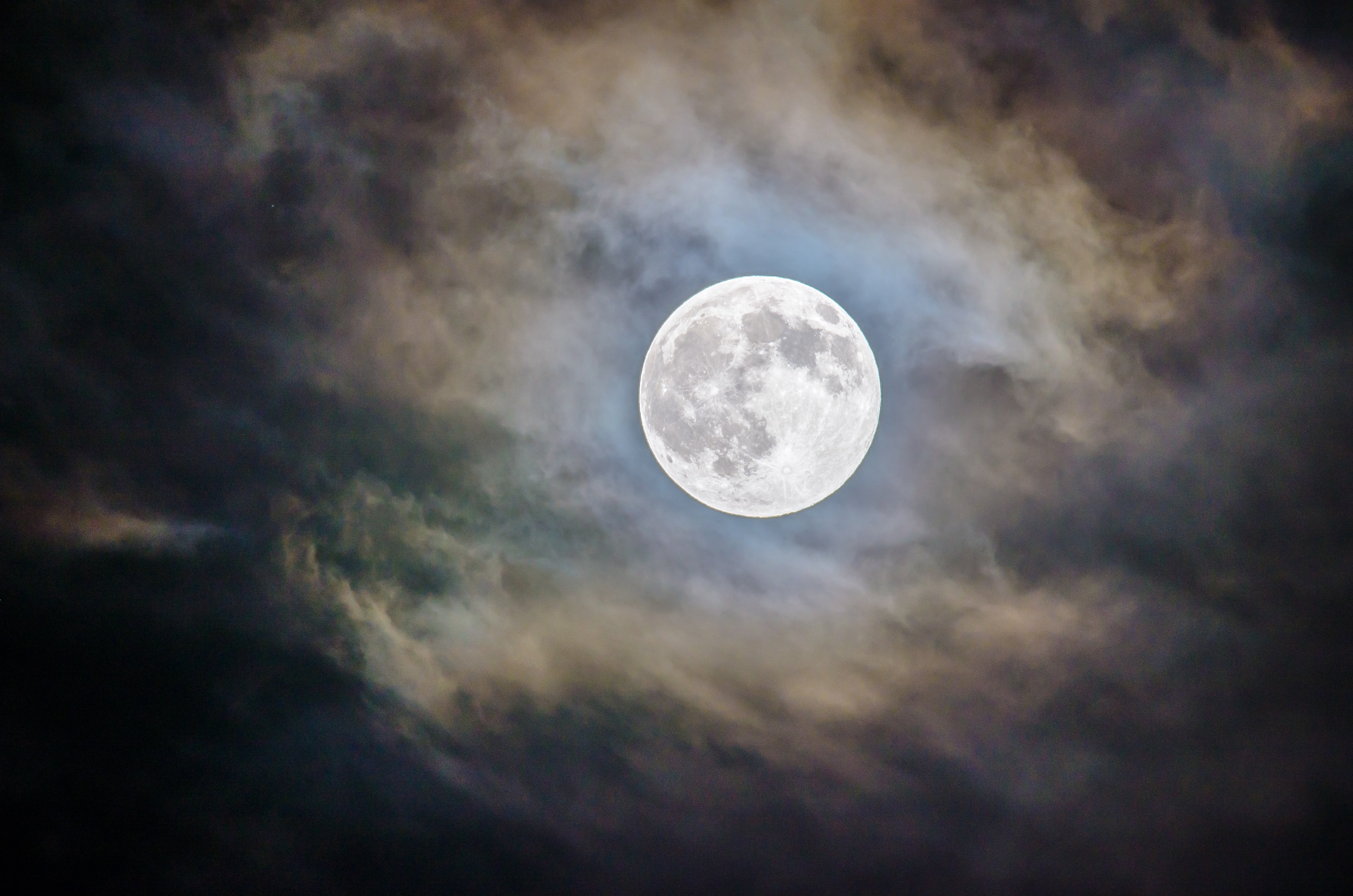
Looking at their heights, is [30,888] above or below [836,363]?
below

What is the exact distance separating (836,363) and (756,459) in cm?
261

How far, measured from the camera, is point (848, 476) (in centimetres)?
1494

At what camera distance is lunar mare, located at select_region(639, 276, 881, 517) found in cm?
1378

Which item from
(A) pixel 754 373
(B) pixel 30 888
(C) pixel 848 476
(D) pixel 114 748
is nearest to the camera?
(A) pixel 754 373

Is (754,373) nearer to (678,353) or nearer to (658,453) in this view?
(678,353)

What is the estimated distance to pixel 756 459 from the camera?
46.2 feet

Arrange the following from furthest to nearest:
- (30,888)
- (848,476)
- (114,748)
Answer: (30,888) → (114,748) → (848,476)

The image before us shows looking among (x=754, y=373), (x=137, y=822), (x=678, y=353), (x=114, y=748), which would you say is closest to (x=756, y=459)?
(x=754, y=373)

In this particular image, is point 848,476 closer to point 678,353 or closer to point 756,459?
point 756,459

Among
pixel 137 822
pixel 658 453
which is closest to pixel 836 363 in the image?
pixel 658 453

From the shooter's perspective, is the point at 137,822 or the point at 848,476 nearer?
the point at 848,476

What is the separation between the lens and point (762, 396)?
13719 mm

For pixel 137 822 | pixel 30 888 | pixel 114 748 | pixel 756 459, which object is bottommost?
pixel 30 888

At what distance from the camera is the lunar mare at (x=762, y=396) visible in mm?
13781
